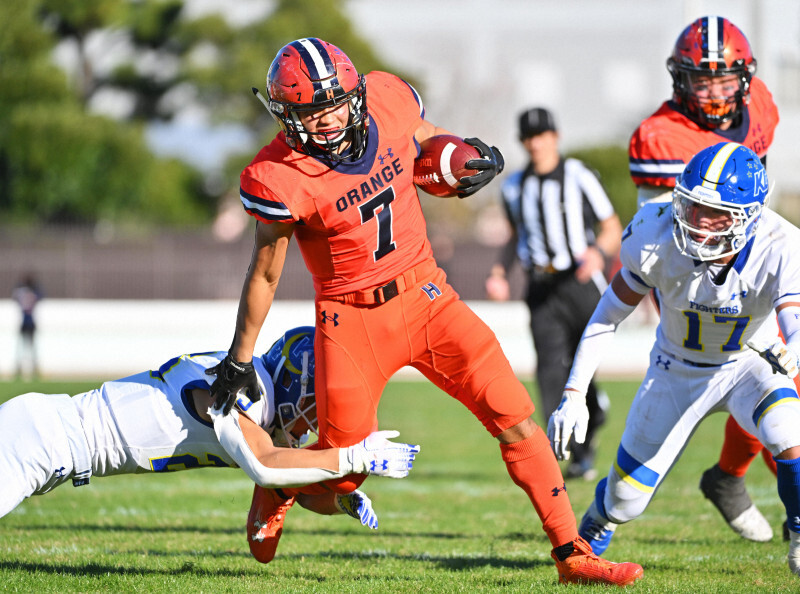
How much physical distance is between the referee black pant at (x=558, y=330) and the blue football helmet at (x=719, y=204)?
9.53 ft

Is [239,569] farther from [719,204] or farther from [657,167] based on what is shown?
[657,167]

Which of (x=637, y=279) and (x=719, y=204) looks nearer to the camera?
(x=719, y=204)

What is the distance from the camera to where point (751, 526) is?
4.75 meters

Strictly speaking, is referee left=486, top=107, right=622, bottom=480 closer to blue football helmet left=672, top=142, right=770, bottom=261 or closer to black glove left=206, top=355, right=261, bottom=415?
blue football helmet left=672, top=142, right=770, bottom=261

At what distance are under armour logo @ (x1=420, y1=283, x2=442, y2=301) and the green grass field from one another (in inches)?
42.4

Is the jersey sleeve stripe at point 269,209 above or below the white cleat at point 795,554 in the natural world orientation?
above

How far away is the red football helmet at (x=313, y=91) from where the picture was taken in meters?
3.76

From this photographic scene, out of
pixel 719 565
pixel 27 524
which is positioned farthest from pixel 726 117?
pixel 27 524

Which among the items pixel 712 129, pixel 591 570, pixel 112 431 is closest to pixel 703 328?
pixel 591 570

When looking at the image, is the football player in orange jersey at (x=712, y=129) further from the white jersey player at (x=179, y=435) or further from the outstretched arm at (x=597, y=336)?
the white jersey player at (x=179, y=435)

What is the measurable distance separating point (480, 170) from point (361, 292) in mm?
708

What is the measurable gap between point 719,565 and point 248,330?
2.16 metres

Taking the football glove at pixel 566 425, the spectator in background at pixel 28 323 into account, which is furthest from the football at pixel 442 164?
the spectator in background at pixel 28 323

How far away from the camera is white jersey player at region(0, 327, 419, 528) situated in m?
3.65
